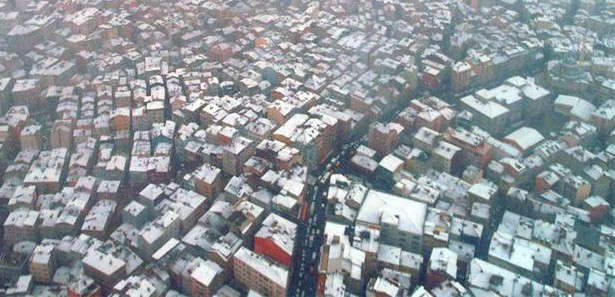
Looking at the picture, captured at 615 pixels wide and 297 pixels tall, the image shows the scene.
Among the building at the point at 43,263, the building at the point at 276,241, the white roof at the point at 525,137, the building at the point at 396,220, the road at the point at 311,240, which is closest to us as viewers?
the building at the point at 276,241

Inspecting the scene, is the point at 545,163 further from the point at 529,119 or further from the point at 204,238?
the point at 204,238

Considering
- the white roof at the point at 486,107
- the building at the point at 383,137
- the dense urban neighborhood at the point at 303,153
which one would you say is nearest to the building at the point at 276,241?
the dense urban neighborhood at the point at 303,153

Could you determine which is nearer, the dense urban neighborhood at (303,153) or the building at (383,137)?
the dense urban neighborhood at (303,153)

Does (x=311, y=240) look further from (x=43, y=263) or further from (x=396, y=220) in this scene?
(x=43, y=263)

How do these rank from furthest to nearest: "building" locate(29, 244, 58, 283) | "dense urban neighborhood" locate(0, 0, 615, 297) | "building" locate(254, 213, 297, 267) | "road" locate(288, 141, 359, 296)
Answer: "road" locate(288, 141, 359, 296) → "building" locate(29, 244, 58, 283) → "dense urban neighborhood" locate(0, 0, 615, 297) → "building" locate(254, 213, 297, 267)

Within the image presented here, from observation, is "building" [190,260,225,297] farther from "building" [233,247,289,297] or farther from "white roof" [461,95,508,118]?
"white roof" [461,95,508,118]

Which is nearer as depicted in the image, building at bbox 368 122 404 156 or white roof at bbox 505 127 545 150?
building at bbox 368 122 404 156

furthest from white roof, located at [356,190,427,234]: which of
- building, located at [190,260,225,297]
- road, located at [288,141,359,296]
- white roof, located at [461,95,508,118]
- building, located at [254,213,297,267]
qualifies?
white roof, located at [461,95,508,118]

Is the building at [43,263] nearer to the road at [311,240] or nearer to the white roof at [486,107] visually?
the road at [311,240]

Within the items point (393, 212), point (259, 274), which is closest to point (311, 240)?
point (393, 212)
